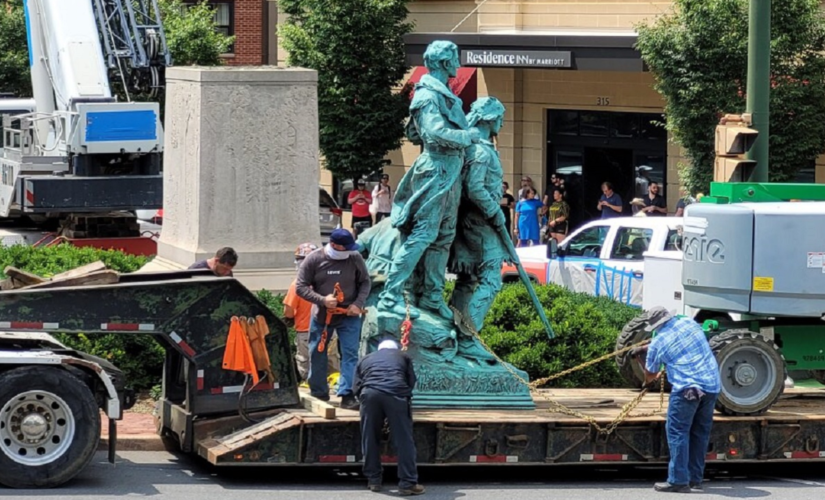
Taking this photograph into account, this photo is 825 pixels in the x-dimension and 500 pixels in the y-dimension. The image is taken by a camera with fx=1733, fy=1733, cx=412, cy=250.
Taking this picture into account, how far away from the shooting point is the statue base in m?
13.7

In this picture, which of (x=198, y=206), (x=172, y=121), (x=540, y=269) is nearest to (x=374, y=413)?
(x=198, y=206)

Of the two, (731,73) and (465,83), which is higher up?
(465,83)

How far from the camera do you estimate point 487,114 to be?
14.1 m

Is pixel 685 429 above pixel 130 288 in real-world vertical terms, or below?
below

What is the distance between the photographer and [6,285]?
13.0m

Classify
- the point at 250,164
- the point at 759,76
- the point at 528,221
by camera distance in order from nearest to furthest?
the point at 759,76 < the point at 250,164 < the point at 528,221

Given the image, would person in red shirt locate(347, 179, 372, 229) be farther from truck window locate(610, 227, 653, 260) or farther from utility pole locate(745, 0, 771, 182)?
utility pole locate(745, 0, 771, 182)

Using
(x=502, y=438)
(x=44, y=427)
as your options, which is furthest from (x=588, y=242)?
(x=44, y=427)

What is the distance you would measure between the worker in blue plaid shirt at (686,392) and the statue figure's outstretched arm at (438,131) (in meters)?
2.09

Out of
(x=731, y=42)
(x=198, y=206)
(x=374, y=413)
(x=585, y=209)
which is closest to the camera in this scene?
(x=374, y=413)

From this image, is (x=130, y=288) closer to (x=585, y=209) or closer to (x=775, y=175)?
(x=775, y=175)

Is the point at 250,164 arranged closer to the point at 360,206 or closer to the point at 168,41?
the point at 360,206

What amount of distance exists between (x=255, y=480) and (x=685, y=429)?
3.28 m

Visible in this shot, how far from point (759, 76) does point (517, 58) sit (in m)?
14.8
